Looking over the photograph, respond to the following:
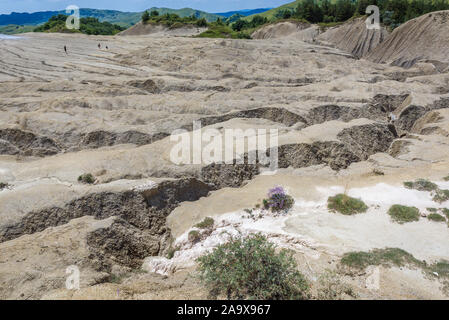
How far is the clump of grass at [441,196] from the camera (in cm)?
1269

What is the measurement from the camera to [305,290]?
8.02 metres

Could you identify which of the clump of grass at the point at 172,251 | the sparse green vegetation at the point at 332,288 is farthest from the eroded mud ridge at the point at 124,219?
the sparse green vegetation at the point at 332,288

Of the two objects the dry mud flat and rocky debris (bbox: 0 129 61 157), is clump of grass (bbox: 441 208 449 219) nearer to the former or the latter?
the dry mud flat

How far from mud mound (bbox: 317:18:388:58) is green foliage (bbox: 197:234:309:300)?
6902 cm

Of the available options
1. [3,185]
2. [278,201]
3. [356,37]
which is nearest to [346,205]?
[278,201]

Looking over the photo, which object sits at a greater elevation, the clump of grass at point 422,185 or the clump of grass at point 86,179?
the clump of grass at point 86,179

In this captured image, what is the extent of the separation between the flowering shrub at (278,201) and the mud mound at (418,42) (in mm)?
51041

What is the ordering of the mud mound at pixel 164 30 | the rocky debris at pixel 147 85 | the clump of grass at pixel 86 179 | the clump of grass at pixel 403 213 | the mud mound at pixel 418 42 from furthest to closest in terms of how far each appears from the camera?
the mud mound at pixel 164 30, the mud mound at pixel 418 42, the rocky debris at pixel 147 85, the clump of grass at pixel 86 179, the clump of grass at pixel 403 213

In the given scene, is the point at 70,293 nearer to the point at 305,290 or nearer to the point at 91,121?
the point at 305,290

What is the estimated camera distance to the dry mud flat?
980 cm

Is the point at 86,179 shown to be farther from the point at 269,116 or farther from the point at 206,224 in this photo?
the point at 269,116

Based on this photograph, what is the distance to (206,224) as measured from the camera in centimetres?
1255

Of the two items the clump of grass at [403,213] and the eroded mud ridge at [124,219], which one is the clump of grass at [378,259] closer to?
the clump of grass at [403,213]
